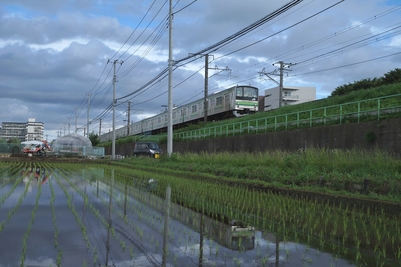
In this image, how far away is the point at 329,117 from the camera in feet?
70.7

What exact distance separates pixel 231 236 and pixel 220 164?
1462cm

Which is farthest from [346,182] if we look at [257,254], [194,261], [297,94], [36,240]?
[297,94]

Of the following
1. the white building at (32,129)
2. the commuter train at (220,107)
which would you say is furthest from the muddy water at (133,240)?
the white building at (32,129)

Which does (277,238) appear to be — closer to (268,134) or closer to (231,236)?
(231,236)

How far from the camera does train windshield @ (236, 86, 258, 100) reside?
135 ft

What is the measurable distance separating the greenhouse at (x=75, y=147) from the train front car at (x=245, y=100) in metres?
21.4

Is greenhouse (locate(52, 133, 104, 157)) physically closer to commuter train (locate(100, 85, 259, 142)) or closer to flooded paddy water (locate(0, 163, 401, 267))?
commuter train (locate(100, 85, 259, 142))

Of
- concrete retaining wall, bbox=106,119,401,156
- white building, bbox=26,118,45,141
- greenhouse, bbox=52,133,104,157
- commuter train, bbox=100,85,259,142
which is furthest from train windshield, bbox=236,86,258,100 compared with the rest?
white building, bbox=26,118,45,141

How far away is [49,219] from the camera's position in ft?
24.3

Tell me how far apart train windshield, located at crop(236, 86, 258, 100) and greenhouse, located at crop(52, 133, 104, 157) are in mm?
22335

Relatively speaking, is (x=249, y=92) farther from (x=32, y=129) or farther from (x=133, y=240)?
(x=32, y=129)

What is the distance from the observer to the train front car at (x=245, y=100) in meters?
41.2

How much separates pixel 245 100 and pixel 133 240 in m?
36.9

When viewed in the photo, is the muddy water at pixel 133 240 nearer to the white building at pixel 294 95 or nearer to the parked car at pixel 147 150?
the parked car at pixel 147 150
